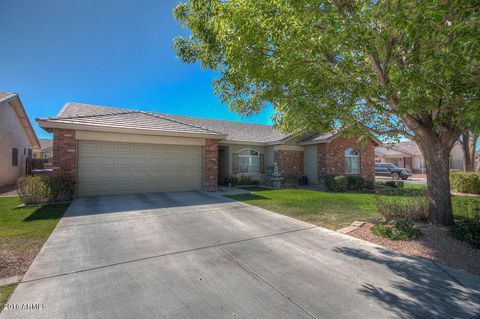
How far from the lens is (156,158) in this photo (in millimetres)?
11359

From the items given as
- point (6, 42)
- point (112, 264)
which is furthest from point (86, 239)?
point (6, 42)

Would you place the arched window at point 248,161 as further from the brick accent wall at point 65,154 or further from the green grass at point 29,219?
the green grass at point 29,219

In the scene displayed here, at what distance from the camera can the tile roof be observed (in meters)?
10.2

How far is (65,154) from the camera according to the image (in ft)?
30.5

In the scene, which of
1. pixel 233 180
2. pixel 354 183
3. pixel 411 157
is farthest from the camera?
pixel 411 157

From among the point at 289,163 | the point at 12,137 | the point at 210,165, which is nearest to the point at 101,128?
the point at 210,165

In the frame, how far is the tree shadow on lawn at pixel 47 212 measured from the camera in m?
6.60

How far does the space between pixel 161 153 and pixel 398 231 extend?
1033 centimetres

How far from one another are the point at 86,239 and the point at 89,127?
6455mm

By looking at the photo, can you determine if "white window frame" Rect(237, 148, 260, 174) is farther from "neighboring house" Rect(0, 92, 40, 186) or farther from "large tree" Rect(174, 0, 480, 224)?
"neighboring house" Rect(0, 92, 40, 186)

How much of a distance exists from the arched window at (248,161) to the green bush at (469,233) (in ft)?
40.4

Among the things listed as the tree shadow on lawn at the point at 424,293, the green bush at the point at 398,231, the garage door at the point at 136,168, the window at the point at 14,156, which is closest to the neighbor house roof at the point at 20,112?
the window at the point at 14,156

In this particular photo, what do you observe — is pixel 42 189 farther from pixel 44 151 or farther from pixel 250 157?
pixel 44 151

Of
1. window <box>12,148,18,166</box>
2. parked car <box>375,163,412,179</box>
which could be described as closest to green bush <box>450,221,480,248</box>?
parked car <box>375,163,412,179</box>
